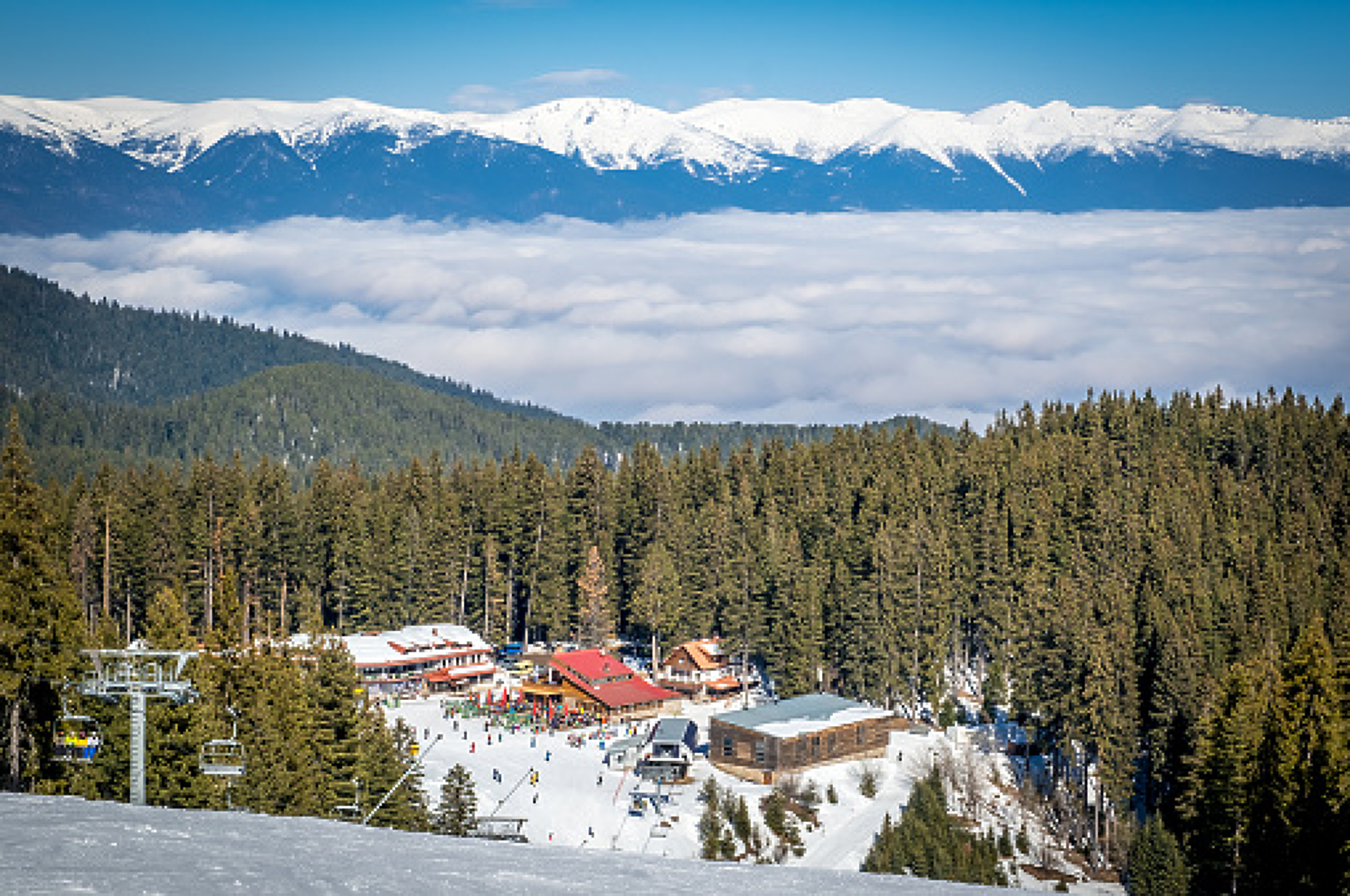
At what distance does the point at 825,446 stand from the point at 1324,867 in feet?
294

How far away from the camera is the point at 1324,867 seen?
41469mm

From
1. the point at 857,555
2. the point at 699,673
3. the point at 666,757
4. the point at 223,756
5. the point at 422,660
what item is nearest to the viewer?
the point at 223,756

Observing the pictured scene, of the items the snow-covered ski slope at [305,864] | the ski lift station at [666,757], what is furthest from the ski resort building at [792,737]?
the snow-covered ski slope at [305,864]

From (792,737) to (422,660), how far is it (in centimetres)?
2947

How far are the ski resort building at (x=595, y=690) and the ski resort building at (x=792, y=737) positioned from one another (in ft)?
31.7

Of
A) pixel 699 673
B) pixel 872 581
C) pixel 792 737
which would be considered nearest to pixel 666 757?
pixel 792 737

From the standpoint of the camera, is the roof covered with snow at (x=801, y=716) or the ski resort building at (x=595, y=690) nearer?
the roof covered with snow at (x=801, y=716)

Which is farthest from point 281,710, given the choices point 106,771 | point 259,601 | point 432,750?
point 259,601

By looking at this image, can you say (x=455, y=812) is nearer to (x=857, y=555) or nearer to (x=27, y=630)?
(x=27, y=630)

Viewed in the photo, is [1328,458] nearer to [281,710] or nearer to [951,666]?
[951,666]

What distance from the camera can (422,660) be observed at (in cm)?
9219

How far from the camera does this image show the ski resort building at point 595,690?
87688mm

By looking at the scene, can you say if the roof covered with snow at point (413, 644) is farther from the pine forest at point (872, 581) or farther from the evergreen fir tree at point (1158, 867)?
the evergreen fir tree at point (1158, 867)

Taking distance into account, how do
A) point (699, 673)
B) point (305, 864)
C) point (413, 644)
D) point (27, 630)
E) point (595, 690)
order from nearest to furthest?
point (305, 864) → point (27, 630) → point (595, 690) → point (413, 644) → point (699, 673)
